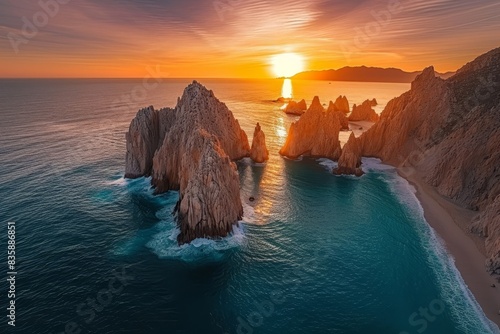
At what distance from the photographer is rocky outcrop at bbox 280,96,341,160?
9581cm

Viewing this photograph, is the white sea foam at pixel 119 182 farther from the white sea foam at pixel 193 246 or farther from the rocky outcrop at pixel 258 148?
the rocky outcrop at pixel 258 148

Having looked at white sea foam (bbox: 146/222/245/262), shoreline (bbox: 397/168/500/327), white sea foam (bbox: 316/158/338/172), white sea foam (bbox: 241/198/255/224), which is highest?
white sea foam (bbox: 316/158/338/172)

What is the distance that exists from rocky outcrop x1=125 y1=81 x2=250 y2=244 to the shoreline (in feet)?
125

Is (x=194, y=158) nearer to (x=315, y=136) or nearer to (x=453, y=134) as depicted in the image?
(x=315, y=136)

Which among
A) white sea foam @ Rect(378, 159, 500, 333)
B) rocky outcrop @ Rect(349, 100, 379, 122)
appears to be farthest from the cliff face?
rocky outcrop @ Rect(349, 100, 379, 122)

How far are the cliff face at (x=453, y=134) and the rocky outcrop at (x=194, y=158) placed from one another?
4541 centimetres

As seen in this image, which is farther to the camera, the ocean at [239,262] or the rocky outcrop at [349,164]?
the rocky outcrop at [349,164]

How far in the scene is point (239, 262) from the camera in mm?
45750

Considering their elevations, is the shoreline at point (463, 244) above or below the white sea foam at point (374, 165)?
below

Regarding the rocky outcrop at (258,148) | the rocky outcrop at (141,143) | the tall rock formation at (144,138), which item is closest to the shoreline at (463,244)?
the rocky outcrop at (258,148)

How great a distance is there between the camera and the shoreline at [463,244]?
39.1 m

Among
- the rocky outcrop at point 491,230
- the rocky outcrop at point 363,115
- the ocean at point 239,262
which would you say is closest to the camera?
the ocean at point 239,262

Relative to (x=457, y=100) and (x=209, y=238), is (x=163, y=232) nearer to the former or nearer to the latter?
(x=209, y=238)

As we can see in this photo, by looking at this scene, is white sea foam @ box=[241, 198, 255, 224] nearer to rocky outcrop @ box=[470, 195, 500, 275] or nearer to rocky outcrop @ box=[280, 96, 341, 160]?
rocky outcrop @ box=[280, 96, 341, 160]
